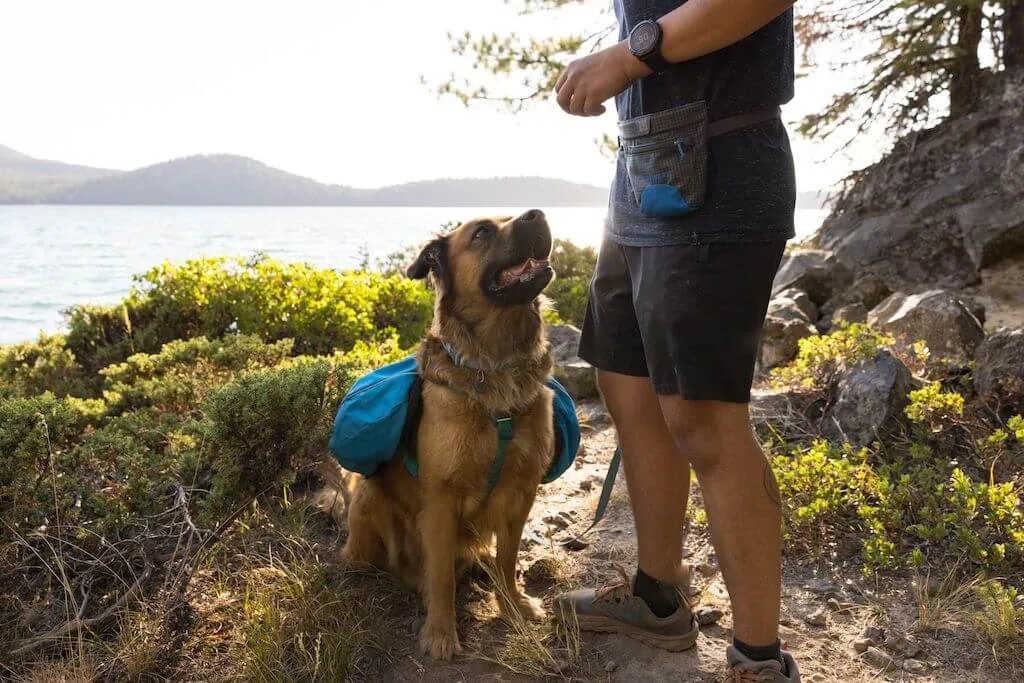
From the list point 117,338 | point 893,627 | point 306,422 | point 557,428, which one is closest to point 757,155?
point 557,428

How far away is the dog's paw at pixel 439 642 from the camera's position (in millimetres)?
2791

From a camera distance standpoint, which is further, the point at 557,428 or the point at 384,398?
the point at 557,428

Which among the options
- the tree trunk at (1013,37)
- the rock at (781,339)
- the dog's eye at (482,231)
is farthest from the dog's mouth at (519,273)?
the tree trunk at (1013,37)

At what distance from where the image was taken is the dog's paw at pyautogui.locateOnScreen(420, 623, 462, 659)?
2791mm

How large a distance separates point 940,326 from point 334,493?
4036mm

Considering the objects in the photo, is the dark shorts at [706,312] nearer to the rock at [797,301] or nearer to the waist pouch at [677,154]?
the waist pouch at [677,154]

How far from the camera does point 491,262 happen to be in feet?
9.84

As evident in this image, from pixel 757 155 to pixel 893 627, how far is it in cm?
193

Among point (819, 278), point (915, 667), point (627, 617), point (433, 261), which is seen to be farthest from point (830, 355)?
point (819, 278)

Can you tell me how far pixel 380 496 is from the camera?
318cm

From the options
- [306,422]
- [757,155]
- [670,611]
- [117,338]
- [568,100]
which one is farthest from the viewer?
[117,338]

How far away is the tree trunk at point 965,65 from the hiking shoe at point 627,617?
8.34 metres

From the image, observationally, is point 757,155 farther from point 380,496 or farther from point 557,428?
point 380,496

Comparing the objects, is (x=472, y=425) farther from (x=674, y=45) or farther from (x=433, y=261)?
(x=674, y=45)
